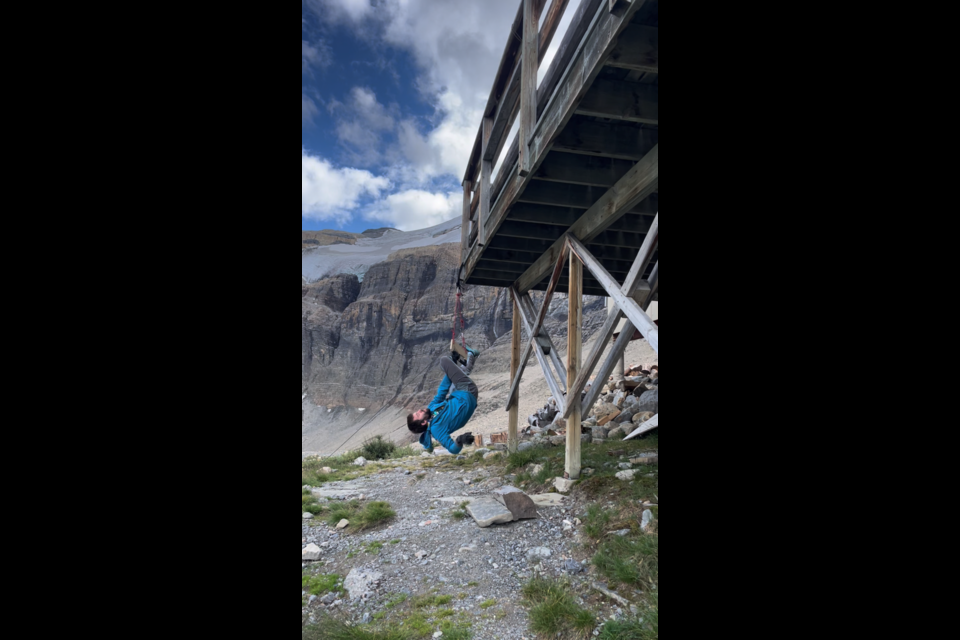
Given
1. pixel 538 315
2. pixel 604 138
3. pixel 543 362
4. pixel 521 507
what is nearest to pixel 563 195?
pixel 604 138

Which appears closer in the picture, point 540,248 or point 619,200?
point 619,200

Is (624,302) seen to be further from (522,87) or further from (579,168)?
(522,87)

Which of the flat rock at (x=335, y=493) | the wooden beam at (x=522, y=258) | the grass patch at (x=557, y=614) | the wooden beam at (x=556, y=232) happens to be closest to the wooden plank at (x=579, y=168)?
the wooden beam at (x=556, y=232)

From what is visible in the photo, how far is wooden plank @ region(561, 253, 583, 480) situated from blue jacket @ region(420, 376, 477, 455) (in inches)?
62.3

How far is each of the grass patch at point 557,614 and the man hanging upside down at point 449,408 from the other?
330cm

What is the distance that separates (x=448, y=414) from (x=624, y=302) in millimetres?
3289

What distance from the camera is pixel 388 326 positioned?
4938 centimetres

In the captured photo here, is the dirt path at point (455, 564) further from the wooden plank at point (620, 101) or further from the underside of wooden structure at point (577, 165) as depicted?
the wooden plank at point (620, 101)

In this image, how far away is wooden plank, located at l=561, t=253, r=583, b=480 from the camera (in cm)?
487

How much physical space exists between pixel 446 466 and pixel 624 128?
590 cm

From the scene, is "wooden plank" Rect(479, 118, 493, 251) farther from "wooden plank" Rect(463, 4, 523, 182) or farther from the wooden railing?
"wooden plank" Rect(463, 4, 523, 182)
